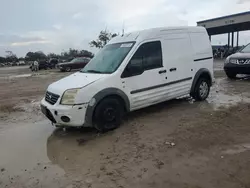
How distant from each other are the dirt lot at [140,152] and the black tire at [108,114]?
163mm

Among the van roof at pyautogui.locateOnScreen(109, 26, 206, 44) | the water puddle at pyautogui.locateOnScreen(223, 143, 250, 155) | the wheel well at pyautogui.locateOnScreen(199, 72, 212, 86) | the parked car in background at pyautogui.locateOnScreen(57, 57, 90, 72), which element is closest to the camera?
the water puddle at pyautogui.locateOnScreen(223, 143, 250, 155)

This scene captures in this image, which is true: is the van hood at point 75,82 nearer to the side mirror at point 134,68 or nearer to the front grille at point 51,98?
the front grille at point 51,98

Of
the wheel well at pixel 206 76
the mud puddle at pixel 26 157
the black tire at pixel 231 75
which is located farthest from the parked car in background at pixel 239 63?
the mud puddle at pixel 26 157

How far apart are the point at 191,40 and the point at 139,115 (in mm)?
2545

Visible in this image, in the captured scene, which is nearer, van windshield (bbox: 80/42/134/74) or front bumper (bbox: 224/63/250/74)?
van windshield (bbox: 80/42/134/74)

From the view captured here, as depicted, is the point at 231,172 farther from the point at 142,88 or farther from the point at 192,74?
the point at 192,74

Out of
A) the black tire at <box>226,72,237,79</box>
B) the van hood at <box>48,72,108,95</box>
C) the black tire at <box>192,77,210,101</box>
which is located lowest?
the black tire at <box>226,72,237,79</box>

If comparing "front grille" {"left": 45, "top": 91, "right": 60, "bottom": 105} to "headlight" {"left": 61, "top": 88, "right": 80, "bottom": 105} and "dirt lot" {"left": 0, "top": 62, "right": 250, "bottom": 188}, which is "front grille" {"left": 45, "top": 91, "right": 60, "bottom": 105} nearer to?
"headlight" {"left": 61, "top": 88, "right": 80, "bottom": 105}

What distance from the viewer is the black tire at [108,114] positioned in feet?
18.9

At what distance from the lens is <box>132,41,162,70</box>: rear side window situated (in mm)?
6532

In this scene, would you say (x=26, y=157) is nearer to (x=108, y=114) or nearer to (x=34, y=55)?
(x=108, y=114)

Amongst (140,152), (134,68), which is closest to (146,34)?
(134,68)

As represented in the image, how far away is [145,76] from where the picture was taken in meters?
6.53

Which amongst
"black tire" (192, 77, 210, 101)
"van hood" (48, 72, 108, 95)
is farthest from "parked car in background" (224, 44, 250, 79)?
"van hood" (48, 72, 108, 95)
